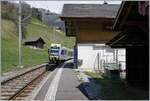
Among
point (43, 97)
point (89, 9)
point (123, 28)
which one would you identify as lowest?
point (43, 97)

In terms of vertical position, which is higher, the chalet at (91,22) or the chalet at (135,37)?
the chalet at (91,22)

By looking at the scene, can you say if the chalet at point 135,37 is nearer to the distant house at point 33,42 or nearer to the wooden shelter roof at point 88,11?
the wooden shelter roof at point 88,11

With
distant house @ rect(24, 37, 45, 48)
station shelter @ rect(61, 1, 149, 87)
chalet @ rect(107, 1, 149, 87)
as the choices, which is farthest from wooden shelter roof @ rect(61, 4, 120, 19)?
distant house @ rect(24, 37, 45, 48)

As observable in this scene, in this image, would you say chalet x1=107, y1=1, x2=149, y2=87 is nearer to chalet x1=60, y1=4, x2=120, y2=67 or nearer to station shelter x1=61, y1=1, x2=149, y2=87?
station shelter x1=61, y1=1, x2=149, y2=87

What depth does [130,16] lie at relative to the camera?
17172mm

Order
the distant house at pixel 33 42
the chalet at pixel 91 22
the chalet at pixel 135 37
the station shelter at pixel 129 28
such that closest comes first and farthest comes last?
the chalet at pixel 135 37 → the station shelter at pixel 129 28 → the chalet at pixel 91 22 → the distant house at pixel 33 42

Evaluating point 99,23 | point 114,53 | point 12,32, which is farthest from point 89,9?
point 12,32

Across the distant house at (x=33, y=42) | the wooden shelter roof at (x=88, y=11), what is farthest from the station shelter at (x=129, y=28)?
the distant house at (x=33, y=42)

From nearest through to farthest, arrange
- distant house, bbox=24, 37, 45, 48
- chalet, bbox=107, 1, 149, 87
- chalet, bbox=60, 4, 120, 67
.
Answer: chalet, bbox=107, 1, 149, 87 → chalet, bbox=60, 4, 120, 67 → distant house, bbox=24, 37, 45, 48

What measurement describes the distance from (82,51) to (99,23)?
3178mm

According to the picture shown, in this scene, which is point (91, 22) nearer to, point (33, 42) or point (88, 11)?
point (88, 11)

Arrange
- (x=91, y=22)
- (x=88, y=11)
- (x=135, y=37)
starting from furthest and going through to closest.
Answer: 1. (x=88, y=11)
2. (x=91, y=22)
3. (x=135, y=37)

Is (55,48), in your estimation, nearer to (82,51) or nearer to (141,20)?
(82,51)

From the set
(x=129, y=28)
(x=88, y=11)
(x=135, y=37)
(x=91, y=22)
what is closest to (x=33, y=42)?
(x=88, y=11)
